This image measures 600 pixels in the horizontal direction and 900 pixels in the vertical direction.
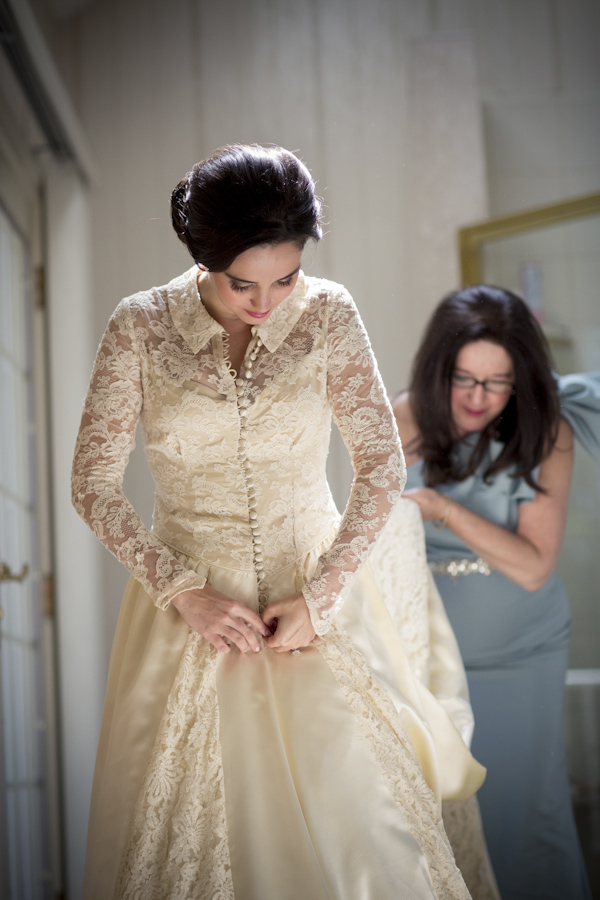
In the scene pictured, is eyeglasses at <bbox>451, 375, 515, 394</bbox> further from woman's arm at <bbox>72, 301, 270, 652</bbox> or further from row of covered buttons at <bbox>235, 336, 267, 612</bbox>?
woman's arm at <bbox>72, 301, 270, 652</bbox>

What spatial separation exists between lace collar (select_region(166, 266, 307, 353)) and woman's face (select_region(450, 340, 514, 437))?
1.69ft

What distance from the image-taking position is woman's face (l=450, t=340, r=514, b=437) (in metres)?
1.70

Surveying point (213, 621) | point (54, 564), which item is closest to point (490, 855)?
point (213, 621)

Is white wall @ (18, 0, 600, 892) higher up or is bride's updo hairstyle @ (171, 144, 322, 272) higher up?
white wall @ (18, 0, 600, 892)

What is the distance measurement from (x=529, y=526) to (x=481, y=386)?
1.00 ft

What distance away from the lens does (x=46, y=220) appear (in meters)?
1.97

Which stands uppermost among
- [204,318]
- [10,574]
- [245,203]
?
[245,203]

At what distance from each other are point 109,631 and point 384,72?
4.55 ft

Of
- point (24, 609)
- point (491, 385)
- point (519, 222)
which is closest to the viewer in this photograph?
point (491, 385)

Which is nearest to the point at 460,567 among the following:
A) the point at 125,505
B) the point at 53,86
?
the point at 125,505

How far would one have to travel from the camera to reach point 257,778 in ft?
3.65

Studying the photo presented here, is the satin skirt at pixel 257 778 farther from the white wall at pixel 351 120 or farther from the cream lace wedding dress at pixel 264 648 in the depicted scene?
the white wall at pixel 351 120
